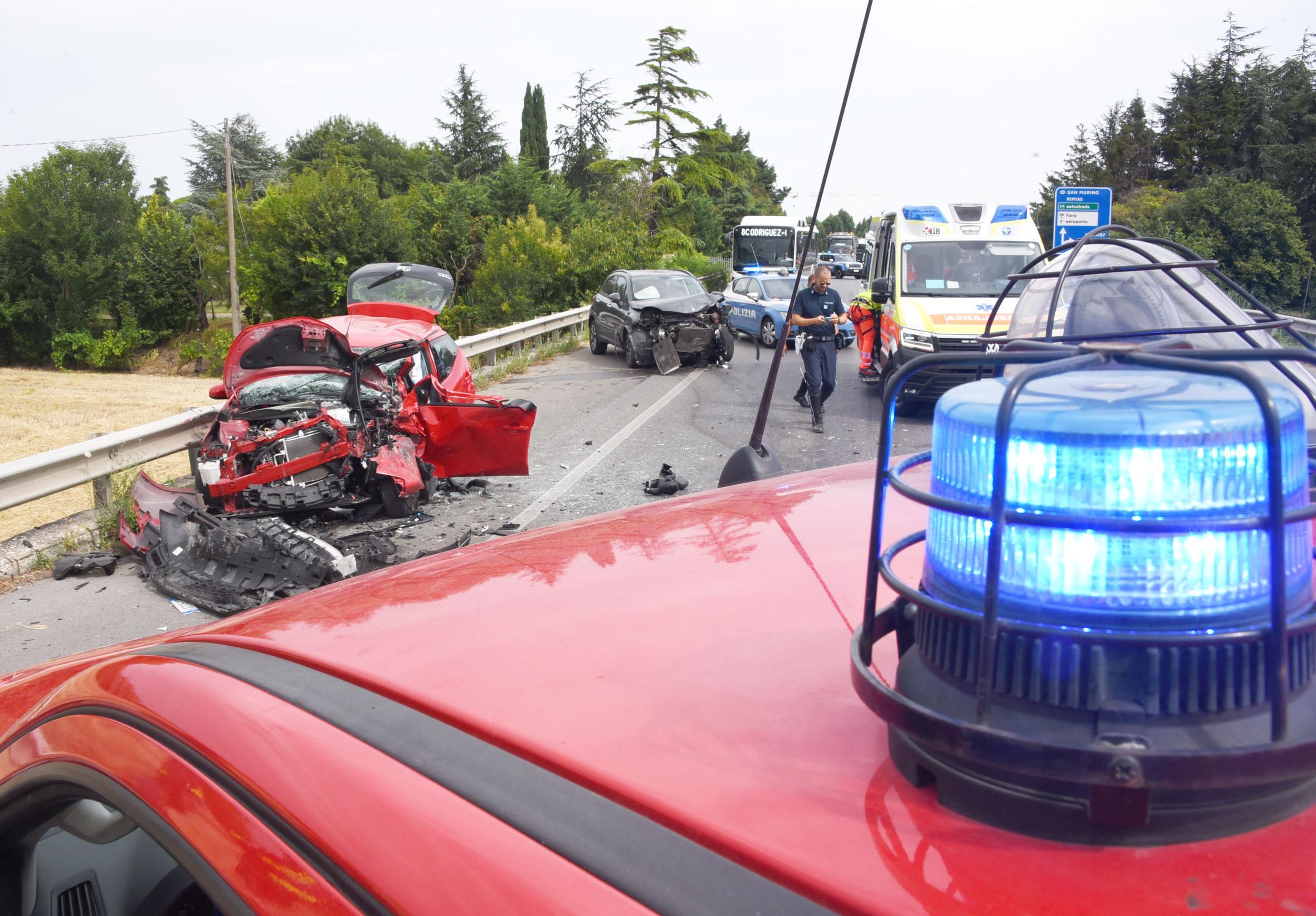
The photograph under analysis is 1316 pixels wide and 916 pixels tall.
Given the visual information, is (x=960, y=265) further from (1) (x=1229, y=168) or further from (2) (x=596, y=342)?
(1) (x=1229, y=168)

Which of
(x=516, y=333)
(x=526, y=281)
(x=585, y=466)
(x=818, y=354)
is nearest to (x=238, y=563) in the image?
(x=585, y=466)

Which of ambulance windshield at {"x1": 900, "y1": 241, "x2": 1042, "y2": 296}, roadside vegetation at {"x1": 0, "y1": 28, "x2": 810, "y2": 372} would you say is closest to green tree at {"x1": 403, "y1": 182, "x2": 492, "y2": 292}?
roadside vegetation at {"x1": 0, "y1": 28, "x2": 810, "y2": 372}

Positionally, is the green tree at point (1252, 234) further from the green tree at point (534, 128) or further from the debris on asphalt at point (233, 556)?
the green tree at point (534, 128)

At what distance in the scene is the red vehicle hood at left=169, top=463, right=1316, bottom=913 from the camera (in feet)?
→ 2.64

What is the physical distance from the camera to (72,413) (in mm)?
25438

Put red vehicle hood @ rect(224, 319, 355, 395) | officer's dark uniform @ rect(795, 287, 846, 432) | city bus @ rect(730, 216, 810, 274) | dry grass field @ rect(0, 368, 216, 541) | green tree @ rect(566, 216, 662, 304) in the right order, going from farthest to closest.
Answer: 1. city bus @ rect(730, 216, 810, 274)
2. green tree @ rect(566, 216, 662, 304)
3. officer's dark uniform @ rect(795, 287, 846, 432)
4. dry grass field @ rect(0, 368, 216, 541)
5. red vehicle hood @ rect(224, 319, 355, 395)

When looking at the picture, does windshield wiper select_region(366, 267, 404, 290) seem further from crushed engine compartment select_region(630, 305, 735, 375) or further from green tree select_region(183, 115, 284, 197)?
green tree select_region(183, 115, 284, 197)

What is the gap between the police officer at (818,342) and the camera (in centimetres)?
1234

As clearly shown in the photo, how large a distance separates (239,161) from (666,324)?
83.0m

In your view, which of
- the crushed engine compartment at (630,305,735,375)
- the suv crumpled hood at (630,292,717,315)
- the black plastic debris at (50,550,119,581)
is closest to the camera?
the black plastic debris at (50,550,119,581)

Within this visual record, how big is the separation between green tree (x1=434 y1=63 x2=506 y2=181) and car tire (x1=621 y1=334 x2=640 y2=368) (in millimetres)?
63201

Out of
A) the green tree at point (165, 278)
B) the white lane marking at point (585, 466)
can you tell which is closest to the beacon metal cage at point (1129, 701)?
the white lane marking at point (585, 466)

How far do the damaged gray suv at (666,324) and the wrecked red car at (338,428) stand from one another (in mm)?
9285

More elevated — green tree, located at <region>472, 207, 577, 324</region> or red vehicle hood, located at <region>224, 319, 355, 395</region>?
green tree, located at <region>472, 207, 577, 324</region>
